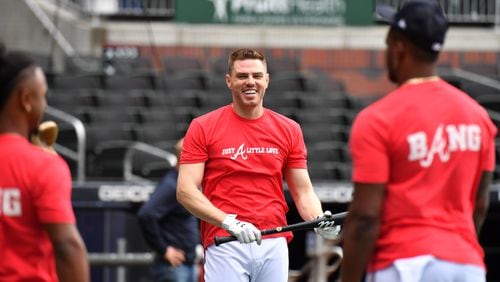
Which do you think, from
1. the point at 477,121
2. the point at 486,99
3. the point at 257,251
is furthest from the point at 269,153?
the point at 486,99

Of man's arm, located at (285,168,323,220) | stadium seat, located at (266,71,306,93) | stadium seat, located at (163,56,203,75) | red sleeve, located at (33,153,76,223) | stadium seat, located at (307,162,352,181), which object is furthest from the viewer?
stadium seat, located at (163,56,203,75)

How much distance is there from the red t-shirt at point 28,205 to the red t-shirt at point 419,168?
1.24 metres

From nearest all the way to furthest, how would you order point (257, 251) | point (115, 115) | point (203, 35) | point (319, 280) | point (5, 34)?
point (257, 251), point (319, 280), point (115, 115), point (5, 34), point (203, 35)

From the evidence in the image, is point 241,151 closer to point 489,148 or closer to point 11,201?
point 489,148

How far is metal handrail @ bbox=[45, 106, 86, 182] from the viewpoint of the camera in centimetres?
1672

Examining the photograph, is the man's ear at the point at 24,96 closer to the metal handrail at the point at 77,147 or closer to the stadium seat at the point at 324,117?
the metal handrail at the point at 77,147

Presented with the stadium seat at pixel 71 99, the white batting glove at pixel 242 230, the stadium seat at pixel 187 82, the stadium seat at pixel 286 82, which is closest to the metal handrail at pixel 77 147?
the stadium seat at pixel 71 99

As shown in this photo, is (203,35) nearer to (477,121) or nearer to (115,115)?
(115,115)

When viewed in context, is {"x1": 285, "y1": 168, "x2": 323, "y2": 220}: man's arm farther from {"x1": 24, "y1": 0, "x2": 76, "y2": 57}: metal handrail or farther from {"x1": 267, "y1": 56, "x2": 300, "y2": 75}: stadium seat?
{"x1": 24, "y1": 0, "x2": 76, "y2": 57}: metal handrail

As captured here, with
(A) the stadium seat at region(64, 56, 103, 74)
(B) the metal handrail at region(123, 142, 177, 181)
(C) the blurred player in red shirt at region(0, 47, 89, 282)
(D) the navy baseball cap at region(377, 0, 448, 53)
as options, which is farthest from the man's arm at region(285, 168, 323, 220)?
(A) the stadium seat at region(64, 56, 103, 74)

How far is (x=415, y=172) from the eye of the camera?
6.43 metres

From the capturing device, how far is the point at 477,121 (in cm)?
657

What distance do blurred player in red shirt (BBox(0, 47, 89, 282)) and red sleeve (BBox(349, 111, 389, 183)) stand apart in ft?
3.96

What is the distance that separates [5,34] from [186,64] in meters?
2.56
